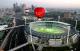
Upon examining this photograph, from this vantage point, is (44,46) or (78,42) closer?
(44,46)

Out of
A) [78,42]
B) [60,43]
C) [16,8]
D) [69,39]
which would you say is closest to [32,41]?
[60,43]

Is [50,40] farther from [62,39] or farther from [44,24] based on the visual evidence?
[44,24]

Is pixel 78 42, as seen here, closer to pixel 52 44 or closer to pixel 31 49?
pixel 52 44

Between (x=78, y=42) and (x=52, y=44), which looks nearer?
(x=52, y=44)

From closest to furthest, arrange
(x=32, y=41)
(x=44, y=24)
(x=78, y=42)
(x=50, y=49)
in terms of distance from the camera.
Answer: (x=50, y=49) → (x=32, y=41) → (x=78, y=42) → (x=44, y=24)

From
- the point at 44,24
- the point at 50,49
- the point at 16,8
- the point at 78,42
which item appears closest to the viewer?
the point at 50,49

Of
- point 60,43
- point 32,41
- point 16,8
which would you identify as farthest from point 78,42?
point 16,8

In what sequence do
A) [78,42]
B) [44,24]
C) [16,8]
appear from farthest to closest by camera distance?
[16,8]
[44,24]
[78,42]

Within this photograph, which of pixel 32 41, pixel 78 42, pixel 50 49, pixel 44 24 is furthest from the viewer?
pixel 44 24

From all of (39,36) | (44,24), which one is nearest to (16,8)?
(44,24)
